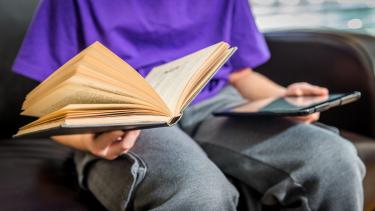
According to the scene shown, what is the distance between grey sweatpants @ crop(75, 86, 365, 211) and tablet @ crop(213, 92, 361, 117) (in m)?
0.03

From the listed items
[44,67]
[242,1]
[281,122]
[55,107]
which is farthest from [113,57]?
[242,1]

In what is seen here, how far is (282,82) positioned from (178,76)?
2.00ft

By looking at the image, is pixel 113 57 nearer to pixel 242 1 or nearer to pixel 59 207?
pixel 59 207

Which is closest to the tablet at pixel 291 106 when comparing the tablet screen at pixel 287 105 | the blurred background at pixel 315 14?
the tablet screen at pixel 287 105

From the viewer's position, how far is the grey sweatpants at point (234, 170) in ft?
1.89

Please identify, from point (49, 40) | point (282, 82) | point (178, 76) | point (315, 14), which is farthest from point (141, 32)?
point (315, 14)

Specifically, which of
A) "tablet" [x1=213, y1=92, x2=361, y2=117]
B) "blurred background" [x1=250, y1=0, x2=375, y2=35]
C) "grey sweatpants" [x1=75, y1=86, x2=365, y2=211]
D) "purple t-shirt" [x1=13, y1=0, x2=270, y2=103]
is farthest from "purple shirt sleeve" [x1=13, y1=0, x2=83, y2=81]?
"blurred background" [x1=250, y1=0, x2=375, y2=35]

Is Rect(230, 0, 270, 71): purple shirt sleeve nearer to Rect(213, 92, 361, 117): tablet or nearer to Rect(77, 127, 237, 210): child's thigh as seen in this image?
Rect(213, 92, 361, 117): tablet

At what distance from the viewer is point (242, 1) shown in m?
0.90

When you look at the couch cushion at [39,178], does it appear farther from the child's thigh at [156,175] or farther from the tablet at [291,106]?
the tablet at [291,106]

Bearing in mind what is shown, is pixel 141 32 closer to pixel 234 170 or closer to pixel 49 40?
pixel 49 40

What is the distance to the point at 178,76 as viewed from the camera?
1.71ft

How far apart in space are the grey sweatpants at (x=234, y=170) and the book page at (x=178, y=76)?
112 millimetres

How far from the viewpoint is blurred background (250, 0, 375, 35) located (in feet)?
4.67
